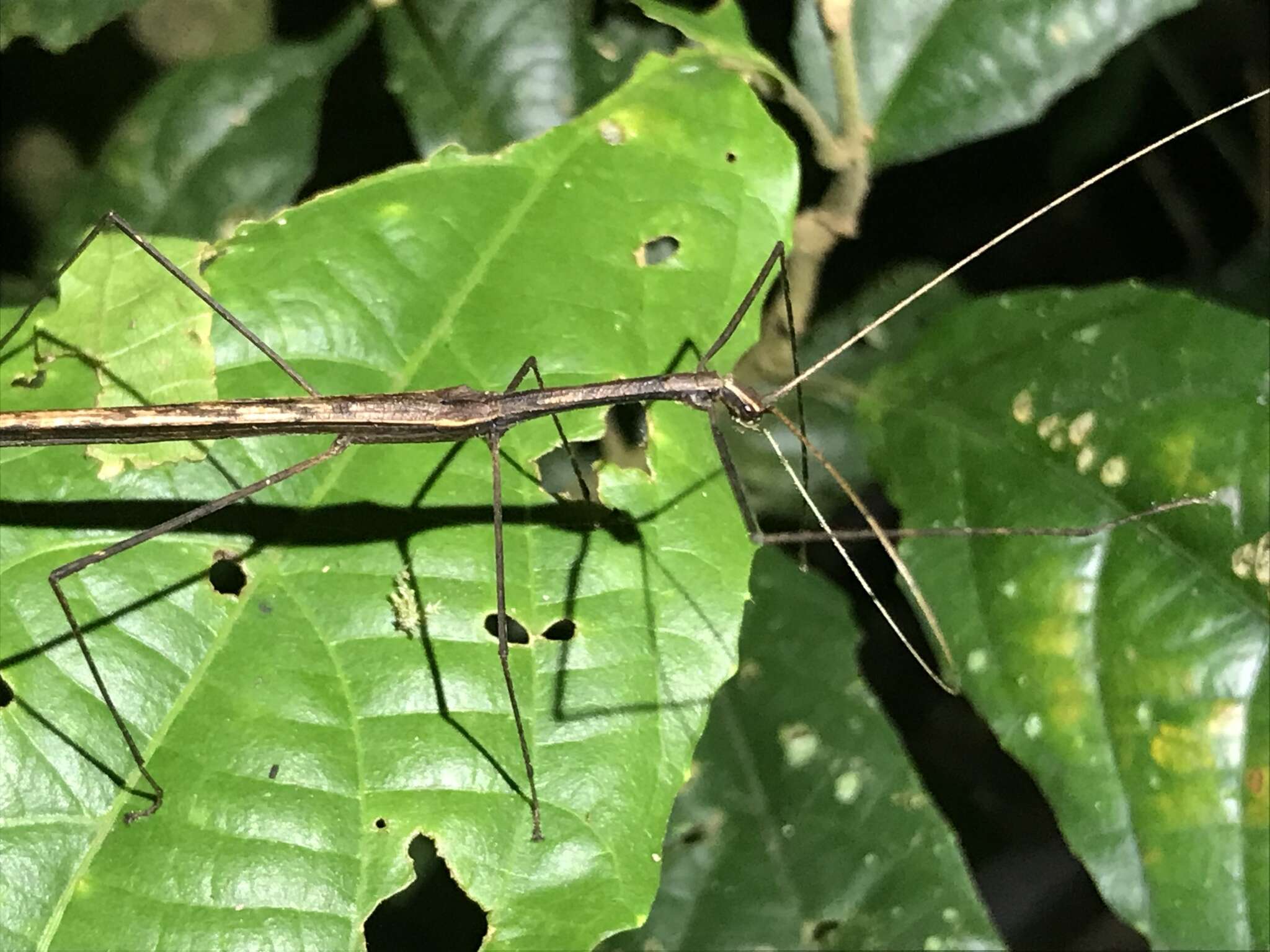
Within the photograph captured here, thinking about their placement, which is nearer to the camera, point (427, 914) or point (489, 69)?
point (427, 914)

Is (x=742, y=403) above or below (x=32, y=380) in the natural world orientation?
below

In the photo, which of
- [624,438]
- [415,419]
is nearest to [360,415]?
[415,419]

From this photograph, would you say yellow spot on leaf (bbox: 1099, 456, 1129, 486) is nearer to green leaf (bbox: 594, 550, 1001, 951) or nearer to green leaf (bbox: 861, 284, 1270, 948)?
green leaf (bbox: 861, 284, 1270, 948)

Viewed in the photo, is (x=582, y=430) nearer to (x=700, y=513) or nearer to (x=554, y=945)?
(x=700, y=513)

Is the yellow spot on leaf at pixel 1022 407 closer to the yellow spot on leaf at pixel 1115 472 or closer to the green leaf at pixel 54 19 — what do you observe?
the yellow spot on leaf at pixel 1115 472

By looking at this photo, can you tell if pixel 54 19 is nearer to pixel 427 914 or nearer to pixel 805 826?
pixel 427 914

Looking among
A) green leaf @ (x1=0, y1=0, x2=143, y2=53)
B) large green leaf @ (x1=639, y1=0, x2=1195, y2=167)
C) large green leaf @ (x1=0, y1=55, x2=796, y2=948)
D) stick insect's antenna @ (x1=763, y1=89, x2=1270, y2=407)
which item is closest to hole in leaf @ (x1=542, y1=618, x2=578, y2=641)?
large green leaf @ (x1=0, y1=55, x2=796, y2=948)
